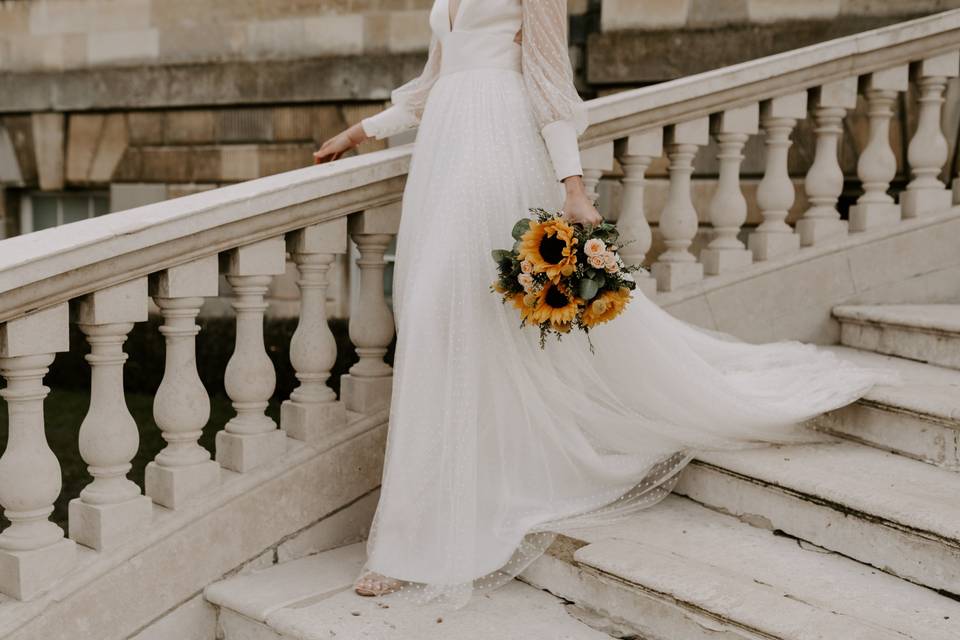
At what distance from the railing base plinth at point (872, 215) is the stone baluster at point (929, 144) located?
129mm

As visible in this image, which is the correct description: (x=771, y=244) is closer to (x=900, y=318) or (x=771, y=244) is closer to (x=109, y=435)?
(x=900, y=318)

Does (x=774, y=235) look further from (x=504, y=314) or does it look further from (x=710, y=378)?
(x=504, y=314)

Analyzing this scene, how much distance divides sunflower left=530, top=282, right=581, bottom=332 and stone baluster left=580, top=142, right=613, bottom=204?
35.3 inches

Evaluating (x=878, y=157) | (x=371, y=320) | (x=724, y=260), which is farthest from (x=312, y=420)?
(x=878, y=157)

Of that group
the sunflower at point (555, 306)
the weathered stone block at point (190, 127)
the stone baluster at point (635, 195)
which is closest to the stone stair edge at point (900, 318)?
the stone baluster at point (635, 195)

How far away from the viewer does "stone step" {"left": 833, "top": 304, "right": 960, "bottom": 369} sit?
147 inches

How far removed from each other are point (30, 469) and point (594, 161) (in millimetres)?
2083

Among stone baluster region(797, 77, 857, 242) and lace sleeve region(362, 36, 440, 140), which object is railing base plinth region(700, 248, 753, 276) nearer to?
stone baluster region(797, 77, 857, 242)

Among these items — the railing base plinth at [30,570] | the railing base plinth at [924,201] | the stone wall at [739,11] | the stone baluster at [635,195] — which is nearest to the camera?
the railing base plinth at [30,570]

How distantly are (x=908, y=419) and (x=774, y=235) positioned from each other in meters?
1.17

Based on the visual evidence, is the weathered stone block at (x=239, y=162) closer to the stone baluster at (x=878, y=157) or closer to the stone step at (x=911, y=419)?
the stone baluster at (x=878, y=157)

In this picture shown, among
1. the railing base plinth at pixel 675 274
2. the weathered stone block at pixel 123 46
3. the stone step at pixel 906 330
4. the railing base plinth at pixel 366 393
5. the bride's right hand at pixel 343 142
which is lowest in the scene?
the railing base plinth at pixel 366 393

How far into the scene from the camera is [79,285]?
8.39 ft

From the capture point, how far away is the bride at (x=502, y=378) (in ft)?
9.16
